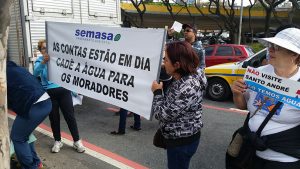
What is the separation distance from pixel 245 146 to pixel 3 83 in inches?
69.4

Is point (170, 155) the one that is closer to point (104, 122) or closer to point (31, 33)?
point (104, 122)

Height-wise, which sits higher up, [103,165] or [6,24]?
[6,24]

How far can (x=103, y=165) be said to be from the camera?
4168 mm

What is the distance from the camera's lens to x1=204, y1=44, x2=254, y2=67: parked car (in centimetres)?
1139

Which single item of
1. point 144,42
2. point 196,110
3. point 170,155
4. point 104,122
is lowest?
point 104,122

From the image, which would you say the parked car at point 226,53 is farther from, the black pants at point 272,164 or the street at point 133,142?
the black pants at point 272,164

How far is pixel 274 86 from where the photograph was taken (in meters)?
2.03

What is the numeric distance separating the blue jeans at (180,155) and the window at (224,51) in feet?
31.3

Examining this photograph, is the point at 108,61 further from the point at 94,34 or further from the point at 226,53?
the point at 226,53

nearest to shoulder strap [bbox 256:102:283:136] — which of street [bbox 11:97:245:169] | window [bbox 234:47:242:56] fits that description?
street [bbox 11:97:245:169]

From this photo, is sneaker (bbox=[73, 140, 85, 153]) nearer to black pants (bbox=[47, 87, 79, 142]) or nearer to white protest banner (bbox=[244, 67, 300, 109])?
black pants (bbox=[47, 87, 79, 142])

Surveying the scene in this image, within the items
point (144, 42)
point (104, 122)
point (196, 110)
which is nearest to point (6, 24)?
point (144, 42)

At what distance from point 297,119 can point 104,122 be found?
179 inches

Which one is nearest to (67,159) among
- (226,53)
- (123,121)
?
(123,121)
